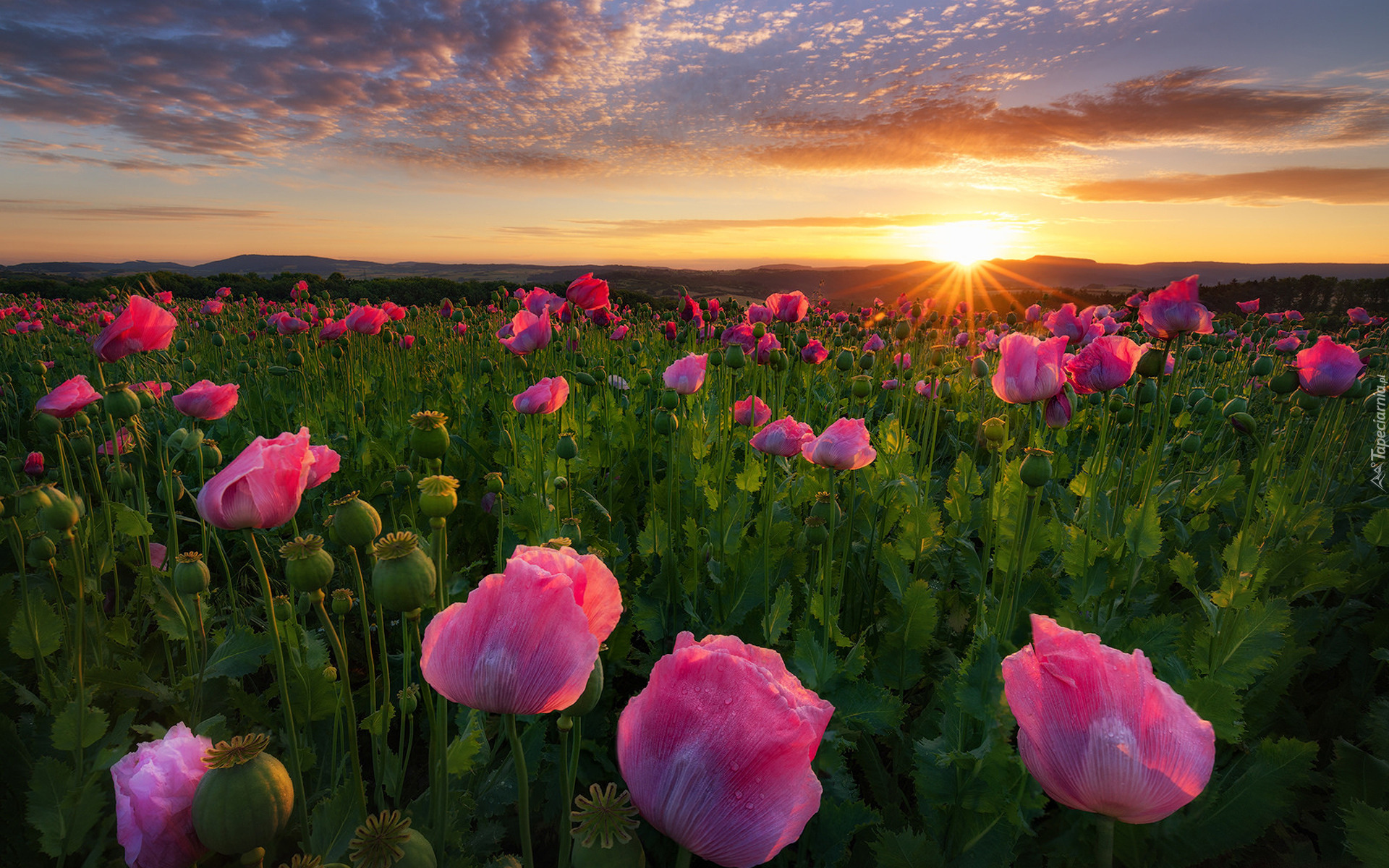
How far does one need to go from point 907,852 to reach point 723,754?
2.59 feet

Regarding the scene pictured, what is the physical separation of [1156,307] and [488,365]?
373cm

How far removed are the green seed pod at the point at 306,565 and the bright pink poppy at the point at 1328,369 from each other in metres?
3.05

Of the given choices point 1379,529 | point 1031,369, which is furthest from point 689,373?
point 1379,529

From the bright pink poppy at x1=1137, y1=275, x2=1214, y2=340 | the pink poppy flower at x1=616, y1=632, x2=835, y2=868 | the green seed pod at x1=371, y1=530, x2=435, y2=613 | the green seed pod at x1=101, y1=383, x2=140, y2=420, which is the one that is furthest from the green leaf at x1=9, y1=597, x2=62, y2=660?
the bright pink poppy at x1=1137, y1=275, x2=1214, y2=340

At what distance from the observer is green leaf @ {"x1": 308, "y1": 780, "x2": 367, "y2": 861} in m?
1.08

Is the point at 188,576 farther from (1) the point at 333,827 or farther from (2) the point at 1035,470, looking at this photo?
(2) the point at 1035,470

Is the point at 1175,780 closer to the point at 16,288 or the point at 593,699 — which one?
the point at 593,699

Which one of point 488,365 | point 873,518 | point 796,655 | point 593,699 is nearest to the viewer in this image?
point 593,699

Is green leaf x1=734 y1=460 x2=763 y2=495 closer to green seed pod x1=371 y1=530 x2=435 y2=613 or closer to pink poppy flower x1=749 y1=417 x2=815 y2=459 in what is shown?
pink poppy flower x1=749 y1=417 x2=815 y2=459

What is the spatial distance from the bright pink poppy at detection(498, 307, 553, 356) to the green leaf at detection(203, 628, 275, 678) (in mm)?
1803

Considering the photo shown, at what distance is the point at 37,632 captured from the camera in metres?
1.60

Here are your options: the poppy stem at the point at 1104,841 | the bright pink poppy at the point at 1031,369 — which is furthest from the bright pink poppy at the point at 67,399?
the bright pink poppy at the point at 1031,369

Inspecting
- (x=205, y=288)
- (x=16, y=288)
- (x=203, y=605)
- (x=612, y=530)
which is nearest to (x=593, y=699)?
(x=203, y=605)

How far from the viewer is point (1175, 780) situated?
26.5 inches
